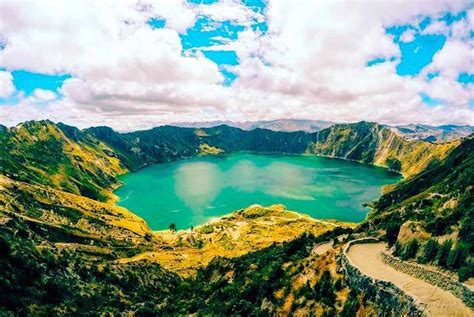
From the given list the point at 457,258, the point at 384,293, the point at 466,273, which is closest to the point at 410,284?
the point at 384,293

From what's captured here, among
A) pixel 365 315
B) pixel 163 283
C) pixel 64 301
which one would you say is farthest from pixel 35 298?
pixel 365 315

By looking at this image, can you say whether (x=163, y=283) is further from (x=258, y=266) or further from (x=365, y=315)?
(x=365, y=315)

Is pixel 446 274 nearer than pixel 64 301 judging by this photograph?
Yes

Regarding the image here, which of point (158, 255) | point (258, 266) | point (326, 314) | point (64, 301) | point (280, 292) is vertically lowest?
point (158, 255)

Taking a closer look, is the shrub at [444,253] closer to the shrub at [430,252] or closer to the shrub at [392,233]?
the shrub at [430,252]

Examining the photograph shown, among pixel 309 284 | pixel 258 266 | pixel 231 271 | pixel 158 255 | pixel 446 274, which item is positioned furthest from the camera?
pixel 158 255

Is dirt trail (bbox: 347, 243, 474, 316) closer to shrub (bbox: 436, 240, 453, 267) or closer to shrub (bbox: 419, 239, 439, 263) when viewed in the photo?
shrub (bbox: 419, 239, 439, 263)
